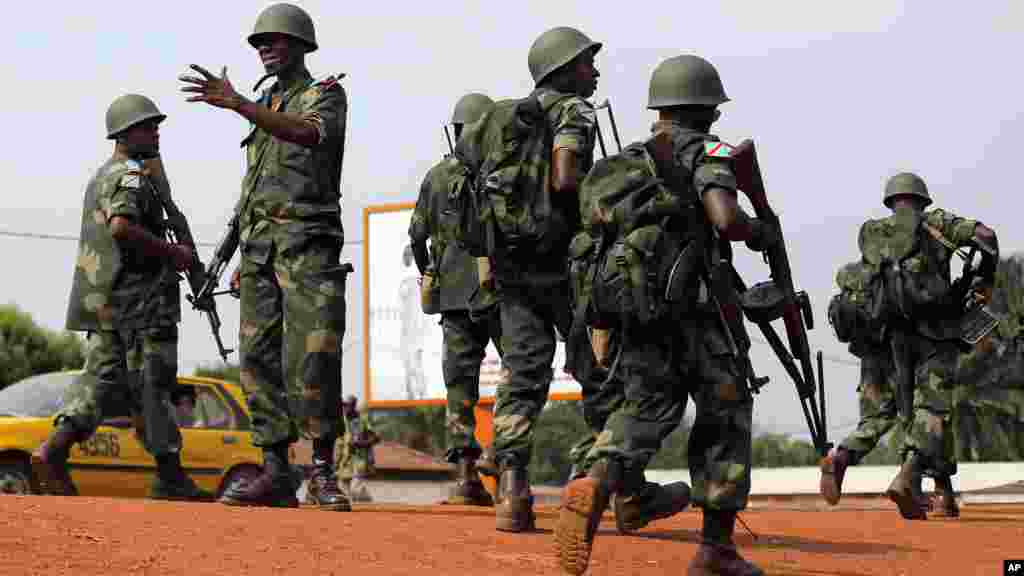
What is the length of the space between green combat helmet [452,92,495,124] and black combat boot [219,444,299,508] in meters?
3.36

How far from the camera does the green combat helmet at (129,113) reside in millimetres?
10227

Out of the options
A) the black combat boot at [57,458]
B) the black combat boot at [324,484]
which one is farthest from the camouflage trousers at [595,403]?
the black combat boot at [57,458]

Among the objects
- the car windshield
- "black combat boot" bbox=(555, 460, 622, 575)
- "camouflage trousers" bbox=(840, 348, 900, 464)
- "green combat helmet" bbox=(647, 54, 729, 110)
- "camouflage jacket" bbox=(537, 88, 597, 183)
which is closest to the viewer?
"black combat boot" bbox=(555, 460, 622, 575)

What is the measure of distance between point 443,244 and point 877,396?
3232mm

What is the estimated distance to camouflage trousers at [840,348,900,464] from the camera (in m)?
11.6

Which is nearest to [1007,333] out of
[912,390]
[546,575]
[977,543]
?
[912,390]

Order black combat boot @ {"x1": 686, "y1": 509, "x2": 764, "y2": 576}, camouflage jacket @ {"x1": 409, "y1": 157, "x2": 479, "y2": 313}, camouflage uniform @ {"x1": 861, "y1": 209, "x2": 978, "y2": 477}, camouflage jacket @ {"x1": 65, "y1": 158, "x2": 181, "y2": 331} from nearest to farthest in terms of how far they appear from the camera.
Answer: black combat boot @ {"x1": 686, "y1": 509, "x2": 764, "y2": 576}
camouflage jacket @ {"x1": 65, "y1": 158, "x2": 181, "y2": 331}
camouflage jacket @ {"x1": 409, "y1": 157, "x2": 479, "y2": 313}
camouflage uniform @ {"x1": 861, "y1": 209, "x2": 978, "y2": 477}

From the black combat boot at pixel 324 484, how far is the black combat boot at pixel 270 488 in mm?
121

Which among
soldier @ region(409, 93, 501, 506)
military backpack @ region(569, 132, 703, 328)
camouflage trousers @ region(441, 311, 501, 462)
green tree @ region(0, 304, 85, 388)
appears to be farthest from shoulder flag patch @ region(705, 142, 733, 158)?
green tree @ region(0, 304, 85, 388)

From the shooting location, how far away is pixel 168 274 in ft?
33.1

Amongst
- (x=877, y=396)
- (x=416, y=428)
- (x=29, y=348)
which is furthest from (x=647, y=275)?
(x=416, y=428)

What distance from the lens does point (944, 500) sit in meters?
11.5

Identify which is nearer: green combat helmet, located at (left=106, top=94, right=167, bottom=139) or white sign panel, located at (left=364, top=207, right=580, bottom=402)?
green combat helmet, located at (left=106, top=94, right=167, bottom=139)

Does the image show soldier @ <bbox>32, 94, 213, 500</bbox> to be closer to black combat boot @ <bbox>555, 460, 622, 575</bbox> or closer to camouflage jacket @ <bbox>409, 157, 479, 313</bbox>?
camouflage jacket @ <bbox>409, 157, 479, 313</bbox>
